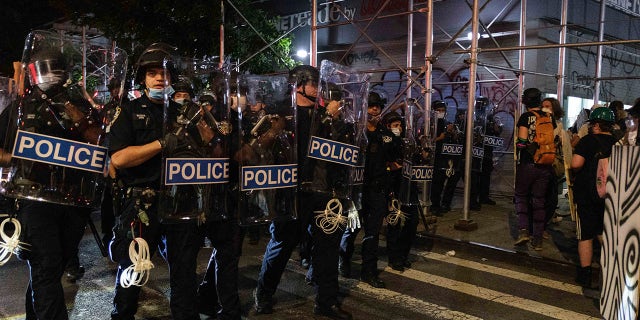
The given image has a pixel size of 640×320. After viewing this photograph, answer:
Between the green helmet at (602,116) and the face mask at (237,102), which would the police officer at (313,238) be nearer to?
the face mask at (237,102)

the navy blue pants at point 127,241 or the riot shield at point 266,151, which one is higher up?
the riot shield at point 266,151

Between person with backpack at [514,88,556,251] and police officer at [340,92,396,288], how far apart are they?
2.14 m

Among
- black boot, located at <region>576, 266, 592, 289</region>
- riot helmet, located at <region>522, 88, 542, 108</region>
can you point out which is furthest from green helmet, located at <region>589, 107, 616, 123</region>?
black boot, located at <region>576, 266, 592, 289</region>

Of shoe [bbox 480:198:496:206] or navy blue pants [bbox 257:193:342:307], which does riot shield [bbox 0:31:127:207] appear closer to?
navy blue pants [bbox 257:193:342:307]

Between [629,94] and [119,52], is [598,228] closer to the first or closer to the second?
[119,52]

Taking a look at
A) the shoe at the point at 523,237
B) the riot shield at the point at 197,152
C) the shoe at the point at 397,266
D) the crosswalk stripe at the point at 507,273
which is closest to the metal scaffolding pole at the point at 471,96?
the shoe at the point at 523,237

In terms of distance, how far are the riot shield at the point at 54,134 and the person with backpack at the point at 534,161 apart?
513 centimetres

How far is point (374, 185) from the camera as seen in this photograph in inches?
236

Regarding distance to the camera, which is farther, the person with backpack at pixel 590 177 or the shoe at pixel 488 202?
the shoe at pixel 488 202

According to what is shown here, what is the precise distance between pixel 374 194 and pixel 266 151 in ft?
6.40

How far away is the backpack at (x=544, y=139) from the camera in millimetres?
7117

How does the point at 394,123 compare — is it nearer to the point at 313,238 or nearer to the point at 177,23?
the point at 313,238

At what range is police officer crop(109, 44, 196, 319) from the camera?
3.81 metres

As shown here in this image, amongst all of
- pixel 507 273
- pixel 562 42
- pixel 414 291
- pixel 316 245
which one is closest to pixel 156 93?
pixel 316 245
